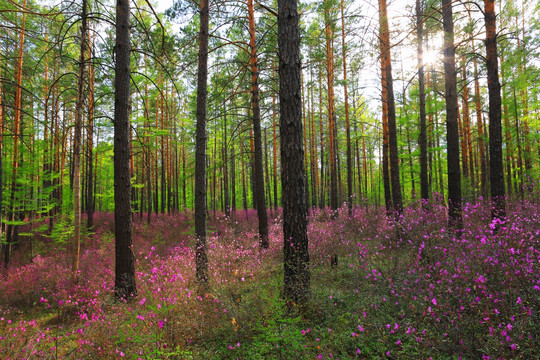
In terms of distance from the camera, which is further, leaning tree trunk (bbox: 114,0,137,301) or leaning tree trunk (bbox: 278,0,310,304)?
leaning tree trunk (bbox: 114,0,137,301)

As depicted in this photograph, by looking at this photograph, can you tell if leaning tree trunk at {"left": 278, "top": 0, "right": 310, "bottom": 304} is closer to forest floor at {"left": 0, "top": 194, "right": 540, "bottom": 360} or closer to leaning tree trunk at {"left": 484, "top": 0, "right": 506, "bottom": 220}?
forest floor at {"left": 0, "top": 194, "right": 540, "bottom": 360}

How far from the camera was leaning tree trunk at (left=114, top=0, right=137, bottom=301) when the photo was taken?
491cm

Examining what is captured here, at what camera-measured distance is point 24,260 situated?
33.9 feet

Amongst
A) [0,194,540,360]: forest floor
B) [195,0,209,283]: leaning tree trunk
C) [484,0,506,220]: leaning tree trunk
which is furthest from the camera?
[484,0,506,220]: leaning tree trunk

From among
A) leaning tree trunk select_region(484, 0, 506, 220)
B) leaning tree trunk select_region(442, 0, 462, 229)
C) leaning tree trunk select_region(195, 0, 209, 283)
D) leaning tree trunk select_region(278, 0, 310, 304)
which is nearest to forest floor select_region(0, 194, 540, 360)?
leaning tree trunk select_region(278, 0, 310, 304)

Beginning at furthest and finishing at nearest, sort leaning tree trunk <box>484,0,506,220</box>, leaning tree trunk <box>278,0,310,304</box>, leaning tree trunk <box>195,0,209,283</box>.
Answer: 1. leaning tree trunk <box>484,0,506,220</box>
2. leaning tree trunk <box>195,0,209,283</box>
3. leaning tree trunk <box>278,0,310,304</box>

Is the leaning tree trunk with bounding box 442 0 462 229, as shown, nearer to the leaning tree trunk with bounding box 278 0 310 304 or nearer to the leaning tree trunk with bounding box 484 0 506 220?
the leaning tree trunk with bounding box 484 0 506 220

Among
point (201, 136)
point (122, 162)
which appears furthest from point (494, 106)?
point (122, 162)

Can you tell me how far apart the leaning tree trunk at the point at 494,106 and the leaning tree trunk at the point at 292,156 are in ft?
17.2

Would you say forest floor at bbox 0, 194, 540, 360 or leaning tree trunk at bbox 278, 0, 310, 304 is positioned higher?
leaning tree trunk at bbox 278, 0, 310, 304

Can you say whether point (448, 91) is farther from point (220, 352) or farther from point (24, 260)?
point (24, 260)

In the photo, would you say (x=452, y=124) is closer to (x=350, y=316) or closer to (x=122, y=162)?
(x=350, y=316)

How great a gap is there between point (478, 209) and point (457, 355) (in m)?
5.71

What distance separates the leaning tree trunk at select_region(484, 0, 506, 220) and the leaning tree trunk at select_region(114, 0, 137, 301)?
8432 mm
